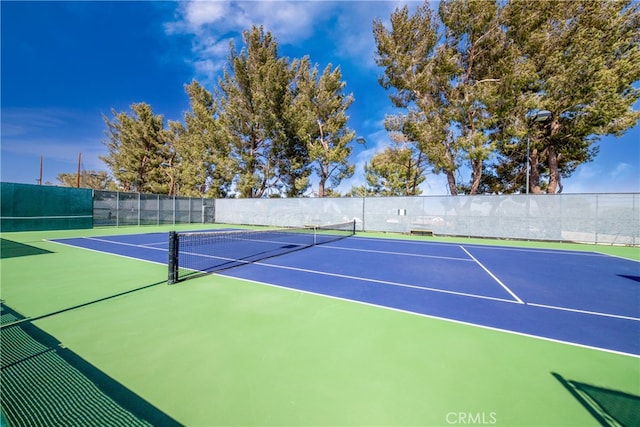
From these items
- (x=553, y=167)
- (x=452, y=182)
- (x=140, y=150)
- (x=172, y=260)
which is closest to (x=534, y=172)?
(x=553, y=167)

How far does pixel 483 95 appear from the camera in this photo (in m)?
14.5

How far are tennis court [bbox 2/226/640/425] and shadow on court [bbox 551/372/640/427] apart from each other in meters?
0.01

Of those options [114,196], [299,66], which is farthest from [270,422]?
[299,66]

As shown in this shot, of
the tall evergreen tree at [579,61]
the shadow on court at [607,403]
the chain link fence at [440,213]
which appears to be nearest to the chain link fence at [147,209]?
the chain link fence at [440,213]

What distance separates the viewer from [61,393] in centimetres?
206

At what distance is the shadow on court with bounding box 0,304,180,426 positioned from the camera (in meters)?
1.82

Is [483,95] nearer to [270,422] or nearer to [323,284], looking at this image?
[323,284]

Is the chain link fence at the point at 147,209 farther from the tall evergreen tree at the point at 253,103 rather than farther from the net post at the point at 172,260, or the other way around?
→ the net post at the point at 172,260

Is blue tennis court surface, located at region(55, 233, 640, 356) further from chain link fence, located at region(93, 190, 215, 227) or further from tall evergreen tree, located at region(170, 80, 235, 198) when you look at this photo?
tall evergreen tree, located at region(170, 80, 235, 198)

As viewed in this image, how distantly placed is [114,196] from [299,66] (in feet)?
61.6

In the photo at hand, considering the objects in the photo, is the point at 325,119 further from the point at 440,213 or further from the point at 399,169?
the point at 440,213

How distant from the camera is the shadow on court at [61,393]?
182cm

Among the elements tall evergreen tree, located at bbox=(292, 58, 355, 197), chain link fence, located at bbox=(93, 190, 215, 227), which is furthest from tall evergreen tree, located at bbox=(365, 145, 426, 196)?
chain link fence, located at bbox=(93, 190, 215, 227)

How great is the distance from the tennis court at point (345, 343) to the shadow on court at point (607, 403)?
11 millimetres
